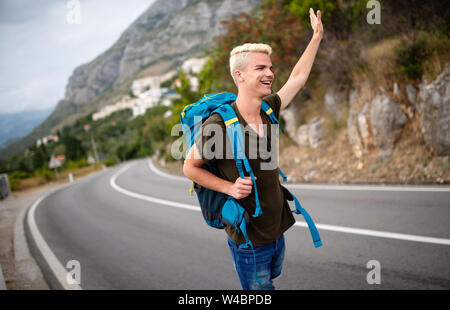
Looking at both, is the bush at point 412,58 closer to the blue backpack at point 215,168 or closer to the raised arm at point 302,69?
the raised arm at point 302,69

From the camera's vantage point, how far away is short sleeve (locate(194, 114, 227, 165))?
166 cm

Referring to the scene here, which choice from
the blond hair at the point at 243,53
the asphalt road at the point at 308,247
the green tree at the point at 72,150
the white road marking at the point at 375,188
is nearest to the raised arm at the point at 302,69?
the blond hair at the point at 243,53

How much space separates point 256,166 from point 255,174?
0.05 metres

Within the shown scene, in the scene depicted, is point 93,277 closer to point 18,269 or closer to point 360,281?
point 18,269

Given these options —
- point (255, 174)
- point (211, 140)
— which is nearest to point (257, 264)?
point (255, 174)

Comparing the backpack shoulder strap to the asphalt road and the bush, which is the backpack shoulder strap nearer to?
the asphalt road

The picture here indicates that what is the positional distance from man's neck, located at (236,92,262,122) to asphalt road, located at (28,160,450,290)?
8.10ft

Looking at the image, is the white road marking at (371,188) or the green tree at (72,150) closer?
the white road marking at (371,188)

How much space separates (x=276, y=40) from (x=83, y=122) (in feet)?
390

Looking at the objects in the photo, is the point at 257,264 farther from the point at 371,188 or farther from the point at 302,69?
the point at 371,188

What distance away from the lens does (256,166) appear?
1.80 meters

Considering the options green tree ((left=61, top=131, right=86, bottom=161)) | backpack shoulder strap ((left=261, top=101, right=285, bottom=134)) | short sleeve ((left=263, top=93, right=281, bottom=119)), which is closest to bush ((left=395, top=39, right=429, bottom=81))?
short sleeve ((left=263, top=93, right=281, bottom=119))

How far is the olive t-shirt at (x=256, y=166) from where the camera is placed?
1.69 m
